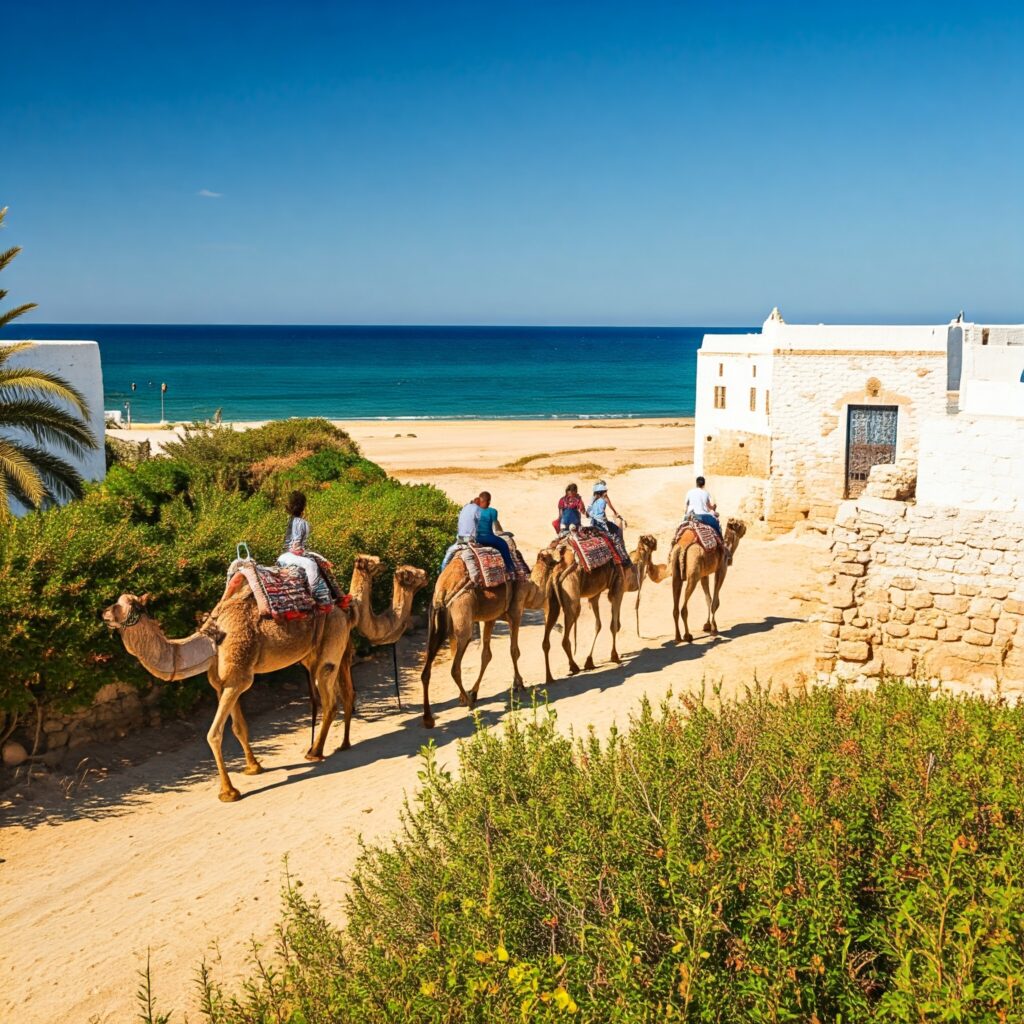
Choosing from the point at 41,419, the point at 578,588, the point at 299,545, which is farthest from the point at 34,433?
the point at 578,588

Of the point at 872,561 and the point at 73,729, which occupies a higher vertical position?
the point at 872,561

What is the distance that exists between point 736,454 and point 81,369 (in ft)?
55.0

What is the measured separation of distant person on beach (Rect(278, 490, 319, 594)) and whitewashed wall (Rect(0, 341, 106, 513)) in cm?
986

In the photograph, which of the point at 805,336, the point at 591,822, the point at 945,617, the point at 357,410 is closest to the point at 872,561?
the point at 945,617

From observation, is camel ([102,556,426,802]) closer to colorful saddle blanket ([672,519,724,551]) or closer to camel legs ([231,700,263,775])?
camel legs ([231,700,263,775])

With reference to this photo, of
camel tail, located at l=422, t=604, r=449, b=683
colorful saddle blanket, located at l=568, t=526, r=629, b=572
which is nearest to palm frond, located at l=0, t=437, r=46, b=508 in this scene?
camel tail, located at l=422, t=604, r=449, b=683

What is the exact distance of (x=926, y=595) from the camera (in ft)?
35.3

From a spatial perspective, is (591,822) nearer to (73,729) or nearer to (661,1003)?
(661,1003)

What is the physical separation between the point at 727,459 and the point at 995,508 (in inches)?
707

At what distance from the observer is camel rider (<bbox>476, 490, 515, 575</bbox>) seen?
11859 mm

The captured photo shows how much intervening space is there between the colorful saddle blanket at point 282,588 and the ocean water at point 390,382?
59.1m

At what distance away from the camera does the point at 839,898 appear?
471cm

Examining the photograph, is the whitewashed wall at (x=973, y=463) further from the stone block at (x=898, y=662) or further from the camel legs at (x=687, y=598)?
the camel legs at (x=687, y=598)

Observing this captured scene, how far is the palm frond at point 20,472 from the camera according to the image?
13914 mm
